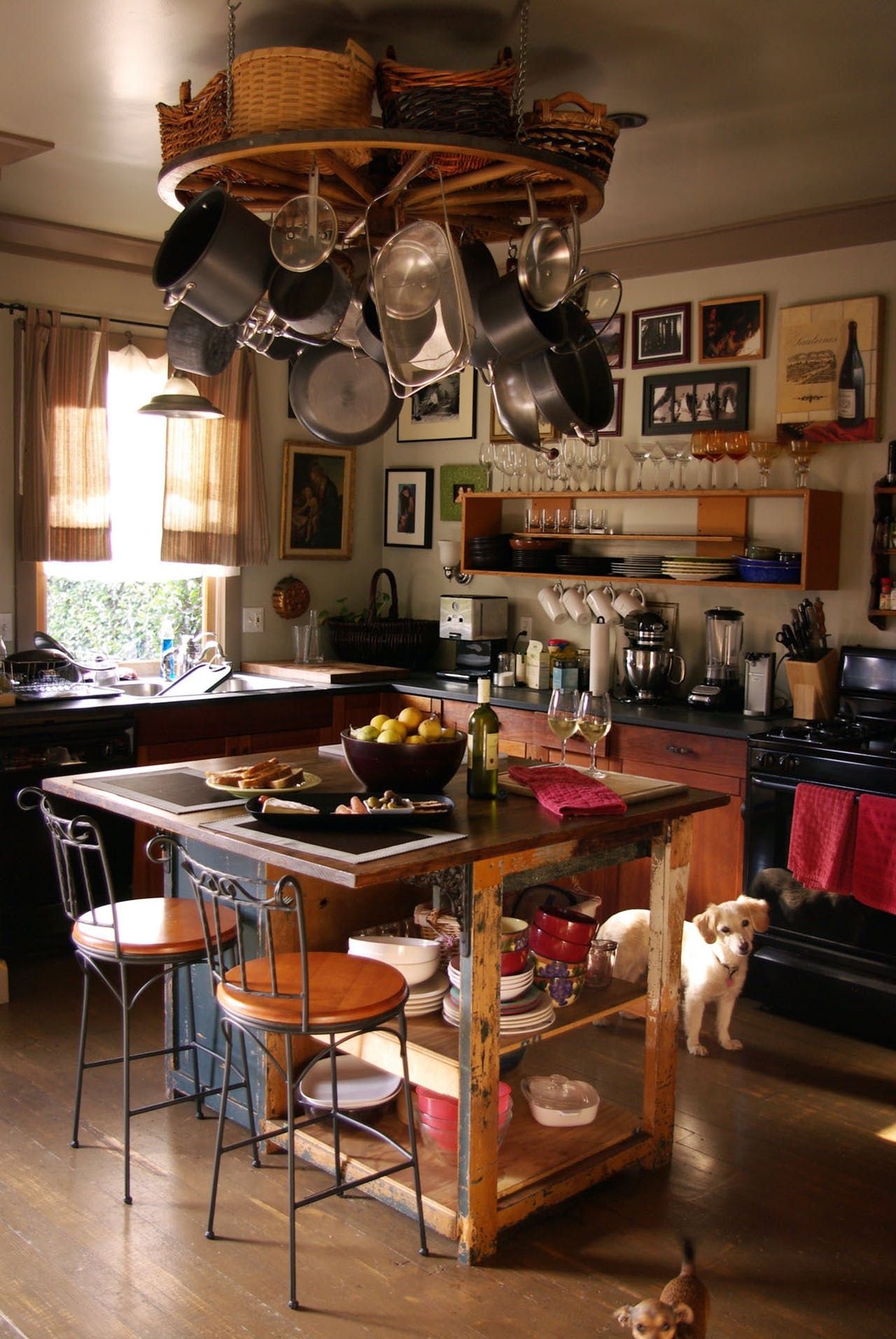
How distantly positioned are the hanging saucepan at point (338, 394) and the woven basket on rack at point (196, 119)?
0.63 m

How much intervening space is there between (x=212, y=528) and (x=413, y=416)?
122 cm

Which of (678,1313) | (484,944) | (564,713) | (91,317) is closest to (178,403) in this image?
(91,317)

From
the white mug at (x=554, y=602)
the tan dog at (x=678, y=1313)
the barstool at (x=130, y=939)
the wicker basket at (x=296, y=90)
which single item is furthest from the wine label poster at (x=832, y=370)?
the tan dog at (x=678, y=1313)

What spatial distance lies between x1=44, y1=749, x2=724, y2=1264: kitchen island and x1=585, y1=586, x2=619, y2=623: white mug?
7.04 ft

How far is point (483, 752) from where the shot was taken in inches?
111

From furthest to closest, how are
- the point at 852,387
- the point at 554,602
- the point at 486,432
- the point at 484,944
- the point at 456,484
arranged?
1. the point at 456,484
2. the point at 486,432
3. the point at 554,602
4. the point at 852,387
5. the point at 484,944

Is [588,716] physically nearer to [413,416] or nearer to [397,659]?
[397,659]

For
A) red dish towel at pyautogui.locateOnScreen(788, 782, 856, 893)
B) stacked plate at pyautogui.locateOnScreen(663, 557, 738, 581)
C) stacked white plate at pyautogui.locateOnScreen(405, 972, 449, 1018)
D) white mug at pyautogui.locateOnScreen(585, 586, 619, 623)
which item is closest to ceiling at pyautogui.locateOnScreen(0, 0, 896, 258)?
stacked plate at pyautogui.locateOnScreen(663, 557, 738, 581)

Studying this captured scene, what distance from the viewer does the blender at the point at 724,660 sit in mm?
4641

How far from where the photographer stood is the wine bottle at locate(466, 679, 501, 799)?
275 cm

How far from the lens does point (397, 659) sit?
578 centimetres

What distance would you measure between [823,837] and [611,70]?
231 cm

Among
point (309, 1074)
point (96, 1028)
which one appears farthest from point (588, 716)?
point (96, 1028)

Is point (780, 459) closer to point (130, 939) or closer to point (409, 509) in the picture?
point (409, 509)
